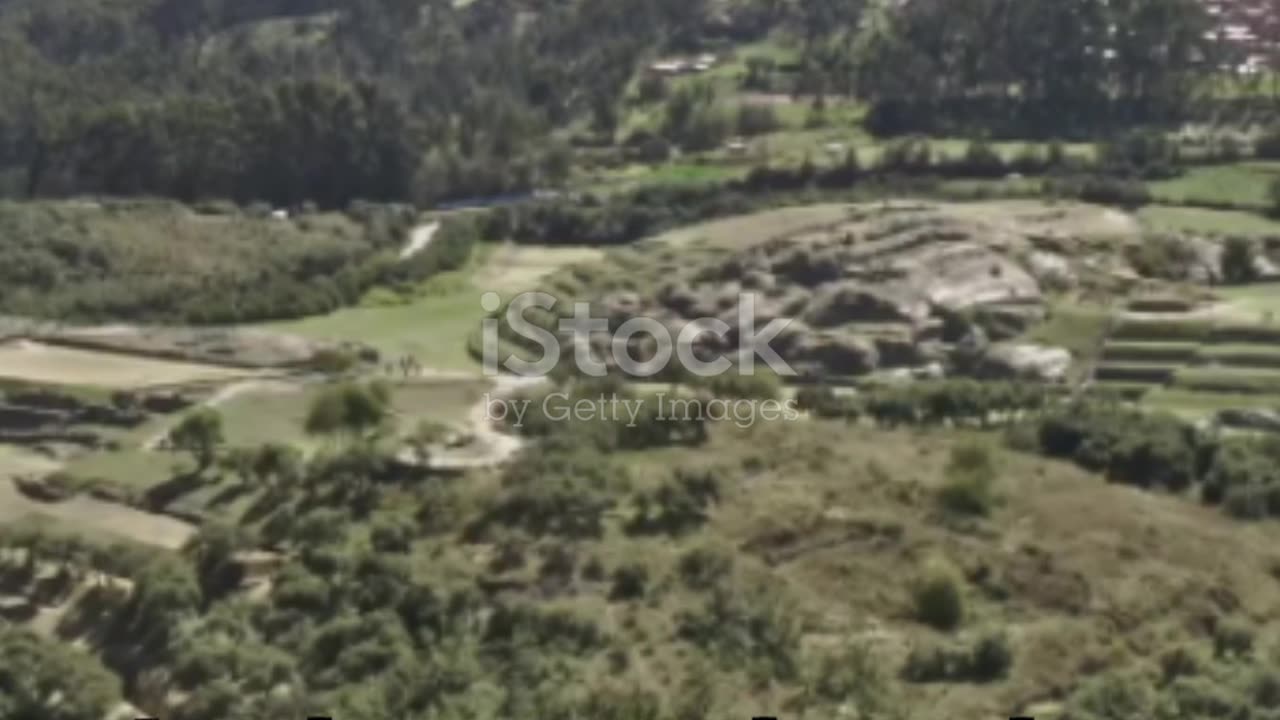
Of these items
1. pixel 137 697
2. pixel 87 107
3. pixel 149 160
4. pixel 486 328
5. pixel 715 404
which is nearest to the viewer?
pixel 137 697

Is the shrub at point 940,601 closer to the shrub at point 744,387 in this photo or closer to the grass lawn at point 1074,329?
the shrub at point 744,387

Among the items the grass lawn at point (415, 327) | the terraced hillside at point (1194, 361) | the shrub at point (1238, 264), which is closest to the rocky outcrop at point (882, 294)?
the terraced hillside at point (1194, 361)

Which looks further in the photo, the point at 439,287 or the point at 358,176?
the point at 358,176

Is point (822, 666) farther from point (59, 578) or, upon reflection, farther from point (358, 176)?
point (358, 176)

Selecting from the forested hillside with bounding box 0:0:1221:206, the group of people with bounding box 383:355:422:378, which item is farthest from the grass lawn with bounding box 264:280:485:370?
the forested hillside with bounding box 0:0:1221:206

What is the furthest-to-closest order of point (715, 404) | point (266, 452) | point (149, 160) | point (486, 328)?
point (149, 160) < point (486, 328) < point (715, 404) < point (266, 452)

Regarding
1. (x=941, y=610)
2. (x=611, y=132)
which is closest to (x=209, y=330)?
(x=941, y=610)

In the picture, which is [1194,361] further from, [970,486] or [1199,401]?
[970,486]
